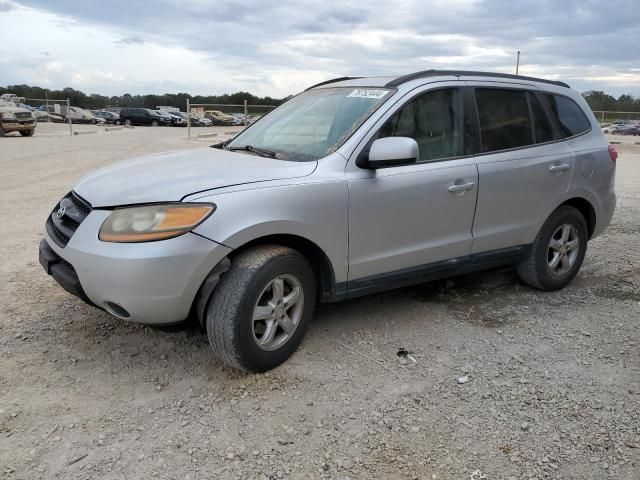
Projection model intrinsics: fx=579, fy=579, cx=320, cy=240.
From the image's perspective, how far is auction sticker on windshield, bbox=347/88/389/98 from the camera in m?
3.88

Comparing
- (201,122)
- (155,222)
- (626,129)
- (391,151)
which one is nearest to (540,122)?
(391,151)

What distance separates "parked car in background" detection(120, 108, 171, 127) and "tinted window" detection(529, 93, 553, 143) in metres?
43.9

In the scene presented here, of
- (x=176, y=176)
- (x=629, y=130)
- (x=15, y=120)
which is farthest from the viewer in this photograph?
(x=629, y=130)

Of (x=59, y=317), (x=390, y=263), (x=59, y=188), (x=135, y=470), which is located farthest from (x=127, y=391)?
(x=59, y=188)

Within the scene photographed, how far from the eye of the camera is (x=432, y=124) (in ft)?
13.1

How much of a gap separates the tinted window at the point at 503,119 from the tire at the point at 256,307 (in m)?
1.82

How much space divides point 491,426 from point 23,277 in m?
3.87

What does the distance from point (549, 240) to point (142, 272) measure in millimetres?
3331

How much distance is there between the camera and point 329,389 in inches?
128

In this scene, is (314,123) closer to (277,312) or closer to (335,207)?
(335,207)

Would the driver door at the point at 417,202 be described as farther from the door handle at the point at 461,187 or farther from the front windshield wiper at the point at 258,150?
the front windshield wiper at the point at 258,150

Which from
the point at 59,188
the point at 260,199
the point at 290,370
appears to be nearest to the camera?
the point at 260,199

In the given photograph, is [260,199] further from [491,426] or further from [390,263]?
[491,426]

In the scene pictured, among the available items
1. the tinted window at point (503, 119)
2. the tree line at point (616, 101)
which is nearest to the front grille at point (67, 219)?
the tinted window at point (503, 119)
